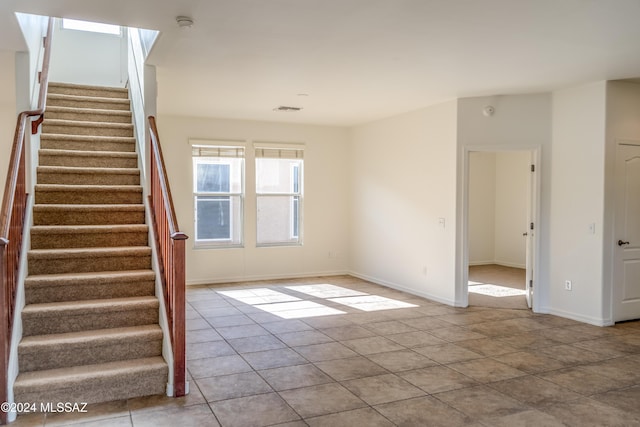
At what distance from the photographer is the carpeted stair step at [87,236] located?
4.06 meters

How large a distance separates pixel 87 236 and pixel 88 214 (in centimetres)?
29

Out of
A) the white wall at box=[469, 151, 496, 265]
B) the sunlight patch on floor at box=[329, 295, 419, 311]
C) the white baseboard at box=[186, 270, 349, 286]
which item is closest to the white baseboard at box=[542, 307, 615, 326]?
the sunlight patch on floor at box=[329, 295, 419, 311]

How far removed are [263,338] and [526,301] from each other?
12.1ft

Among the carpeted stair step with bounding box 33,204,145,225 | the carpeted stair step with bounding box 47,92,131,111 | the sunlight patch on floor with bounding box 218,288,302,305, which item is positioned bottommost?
the sunlight patch on floor with bounding box 218,288,302,305

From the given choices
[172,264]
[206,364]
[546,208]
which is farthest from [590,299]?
[172,264]

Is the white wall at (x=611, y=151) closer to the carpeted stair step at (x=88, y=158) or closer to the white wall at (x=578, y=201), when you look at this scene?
the white wall at (x=578, y=201)

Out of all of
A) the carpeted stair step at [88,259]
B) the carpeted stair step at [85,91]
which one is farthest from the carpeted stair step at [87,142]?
the carpeted stair step at [88,259]

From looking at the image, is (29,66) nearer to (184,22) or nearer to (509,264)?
(184,22)

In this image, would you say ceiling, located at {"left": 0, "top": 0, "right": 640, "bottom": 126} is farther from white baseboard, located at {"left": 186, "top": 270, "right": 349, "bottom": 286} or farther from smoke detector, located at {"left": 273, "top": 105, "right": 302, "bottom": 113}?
white baseboard, located at {"left": 186, "top": 270, "right": 349, "bottom": 286}

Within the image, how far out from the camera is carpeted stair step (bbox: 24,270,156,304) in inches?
142

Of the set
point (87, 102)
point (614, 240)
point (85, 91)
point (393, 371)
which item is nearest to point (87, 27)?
point (85, 91)

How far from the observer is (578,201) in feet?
17.8

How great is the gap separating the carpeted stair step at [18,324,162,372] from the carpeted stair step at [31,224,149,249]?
3.11 feet

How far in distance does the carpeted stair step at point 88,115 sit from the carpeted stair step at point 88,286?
7.67 feet
